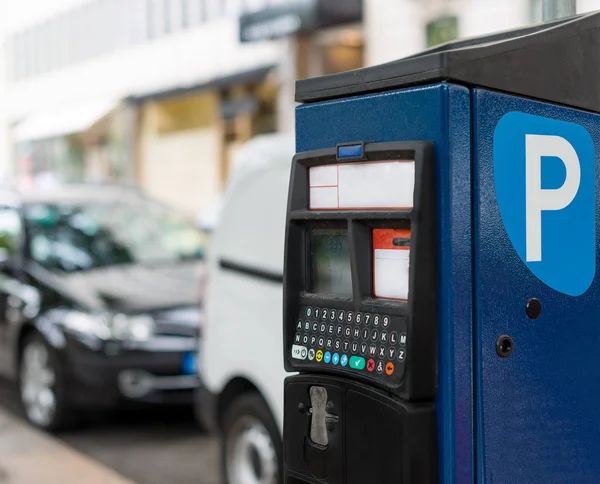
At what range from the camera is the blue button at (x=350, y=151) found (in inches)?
89.1

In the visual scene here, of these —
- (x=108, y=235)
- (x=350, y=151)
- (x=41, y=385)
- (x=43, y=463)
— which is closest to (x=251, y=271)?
(x=43, y=463)

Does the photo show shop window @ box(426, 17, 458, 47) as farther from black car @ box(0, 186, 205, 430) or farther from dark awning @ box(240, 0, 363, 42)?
black car @ box(0, 186, 205, 430)

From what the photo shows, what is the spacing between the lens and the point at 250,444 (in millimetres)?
4328

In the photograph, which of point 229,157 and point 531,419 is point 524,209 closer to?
point 531,419

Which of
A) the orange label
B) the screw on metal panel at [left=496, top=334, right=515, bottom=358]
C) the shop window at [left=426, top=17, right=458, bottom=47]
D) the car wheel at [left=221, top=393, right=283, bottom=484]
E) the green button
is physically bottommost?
the car wheel at [left=221, top=393, right=283, bottom=484]

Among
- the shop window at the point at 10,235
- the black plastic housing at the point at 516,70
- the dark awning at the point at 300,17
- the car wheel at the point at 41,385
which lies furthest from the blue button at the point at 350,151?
the dark awning at the point at 300,17

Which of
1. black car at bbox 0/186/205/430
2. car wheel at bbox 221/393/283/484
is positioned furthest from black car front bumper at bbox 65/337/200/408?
car wheel at bbox 221/393/283/484

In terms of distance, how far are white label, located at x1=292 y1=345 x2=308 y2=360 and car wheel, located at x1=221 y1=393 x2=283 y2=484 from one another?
1741 millimetres

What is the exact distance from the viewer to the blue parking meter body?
2154mm

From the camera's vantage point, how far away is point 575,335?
2.42 meters

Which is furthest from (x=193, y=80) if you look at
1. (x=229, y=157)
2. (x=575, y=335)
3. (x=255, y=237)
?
(x=575, y=335)

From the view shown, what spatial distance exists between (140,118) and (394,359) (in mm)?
20598

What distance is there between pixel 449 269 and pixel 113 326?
13.7ft

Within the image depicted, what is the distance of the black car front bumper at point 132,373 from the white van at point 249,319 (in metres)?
1.30
